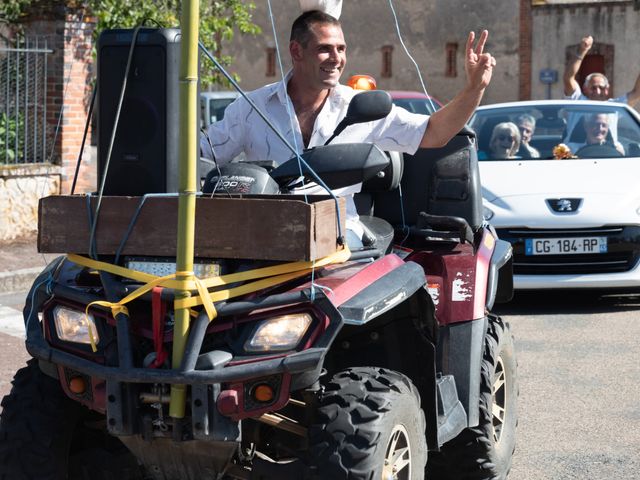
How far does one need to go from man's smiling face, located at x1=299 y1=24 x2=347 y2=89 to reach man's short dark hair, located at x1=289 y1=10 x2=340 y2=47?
0.06ft

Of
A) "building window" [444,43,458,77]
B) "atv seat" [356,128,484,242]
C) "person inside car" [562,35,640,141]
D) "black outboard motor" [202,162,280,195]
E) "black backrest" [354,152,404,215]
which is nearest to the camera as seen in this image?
"black outboard motor" [202,162,280,195]

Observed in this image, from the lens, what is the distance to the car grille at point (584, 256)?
9531 mm

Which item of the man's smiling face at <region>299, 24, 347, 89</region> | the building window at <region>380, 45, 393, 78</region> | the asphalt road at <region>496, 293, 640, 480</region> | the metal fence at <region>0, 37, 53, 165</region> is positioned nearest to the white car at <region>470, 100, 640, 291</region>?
the asphalt road at <region>496, 293, 640, 480</region>

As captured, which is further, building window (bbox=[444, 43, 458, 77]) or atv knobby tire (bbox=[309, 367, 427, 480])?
building window (bbox=[444, 43, 458, 77])

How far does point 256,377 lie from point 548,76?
1467 inches

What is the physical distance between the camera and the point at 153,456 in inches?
149

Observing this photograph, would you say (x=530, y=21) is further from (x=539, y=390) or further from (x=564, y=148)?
(x=539, y=390)

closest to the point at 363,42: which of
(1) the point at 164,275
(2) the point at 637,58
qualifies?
(2) the point at 637,58

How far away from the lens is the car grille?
9531mm

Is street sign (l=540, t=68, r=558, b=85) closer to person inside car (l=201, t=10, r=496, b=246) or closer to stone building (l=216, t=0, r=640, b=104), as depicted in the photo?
stone building (l=216, t=0, r=640, b=104)

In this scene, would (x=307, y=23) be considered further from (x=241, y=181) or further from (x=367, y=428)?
(x=367, y=428)

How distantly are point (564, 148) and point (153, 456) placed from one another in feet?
24.3

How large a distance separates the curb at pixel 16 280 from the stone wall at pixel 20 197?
1811 mm

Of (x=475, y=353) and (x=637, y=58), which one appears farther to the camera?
(x=637, y=58)
